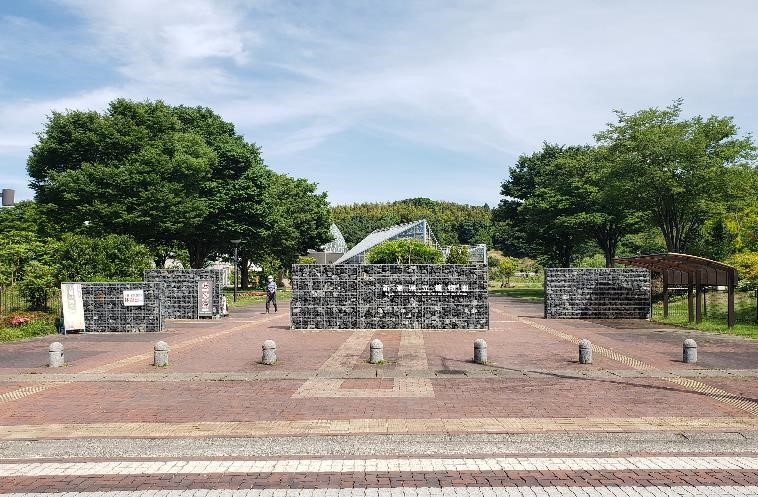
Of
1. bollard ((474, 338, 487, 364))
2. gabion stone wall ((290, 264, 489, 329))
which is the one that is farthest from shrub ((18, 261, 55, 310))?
bollard ((474, 338, 487, 364))

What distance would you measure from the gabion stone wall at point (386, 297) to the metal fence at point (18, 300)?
11.4 m

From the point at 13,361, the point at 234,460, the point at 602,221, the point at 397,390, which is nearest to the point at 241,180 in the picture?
A: the point at 602,221

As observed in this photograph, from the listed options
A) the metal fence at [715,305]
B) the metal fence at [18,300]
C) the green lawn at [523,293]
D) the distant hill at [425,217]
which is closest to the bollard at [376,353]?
the metal fence at [18,300]

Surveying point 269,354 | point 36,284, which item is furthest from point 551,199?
point 269,354

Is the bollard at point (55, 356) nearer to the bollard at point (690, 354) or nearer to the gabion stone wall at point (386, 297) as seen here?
the gabion stone wall at point (386, 297)

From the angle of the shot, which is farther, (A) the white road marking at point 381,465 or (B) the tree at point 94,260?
(B) the tree at point 94,260

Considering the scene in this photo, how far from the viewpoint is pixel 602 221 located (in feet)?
162

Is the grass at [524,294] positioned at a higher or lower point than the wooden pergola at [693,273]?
lower

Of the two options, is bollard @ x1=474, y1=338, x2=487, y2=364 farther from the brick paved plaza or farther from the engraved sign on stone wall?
the engraved sign on stone wall

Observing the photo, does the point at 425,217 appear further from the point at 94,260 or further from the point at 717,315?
the point at 94,260

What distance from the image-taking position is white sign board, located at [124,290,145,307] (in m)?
22.7

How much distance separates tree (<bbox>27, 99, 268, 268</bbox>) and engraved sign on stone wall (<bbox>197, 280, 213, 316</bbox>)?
15.2 meters

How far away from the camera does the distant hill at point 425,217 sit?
Answer: 13900cm

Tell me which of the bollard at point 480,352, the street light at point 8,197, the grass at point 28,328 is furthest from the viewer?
the grass at point 28,328
